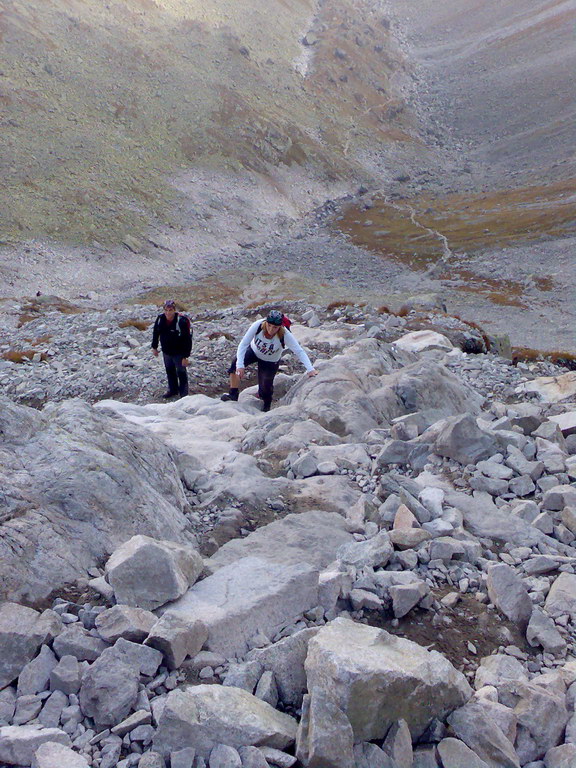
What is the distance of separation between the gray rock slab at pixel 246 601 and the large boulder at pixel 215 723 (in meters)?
0.76

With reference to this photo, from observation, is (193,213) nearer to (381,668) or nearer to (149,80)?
(149,80)

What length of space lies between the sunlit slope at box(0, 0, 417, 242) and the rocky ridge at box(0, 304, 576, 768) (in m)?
43.3

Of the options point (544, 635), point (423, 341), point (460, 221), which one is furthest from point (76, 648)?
point (460, 221)

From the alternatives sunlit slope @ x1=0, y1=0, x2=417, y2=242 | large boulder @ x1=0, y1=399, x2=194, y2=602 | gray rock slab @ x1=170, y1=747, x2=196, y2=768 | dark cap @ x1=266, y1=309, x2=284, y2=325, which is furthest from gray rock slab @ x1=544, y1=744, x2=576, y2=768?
sunlit slope @ x1=0, y1=0, x2=417, y2=242

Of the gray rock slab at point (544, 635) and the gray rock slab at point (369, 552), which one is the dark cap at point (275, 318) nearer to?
the gray rock slab at point (369, 552)

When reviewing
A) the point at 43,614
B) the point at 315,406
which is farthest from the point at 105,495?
the point at 315,406

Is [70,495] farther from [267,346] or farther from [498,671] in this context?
[267,346]

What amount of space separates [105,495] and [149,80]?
8067 centimetres

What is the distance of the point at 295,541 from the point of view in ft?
23.0

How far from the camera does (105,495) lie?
20.9 ft

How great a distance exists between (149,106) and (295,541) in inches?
2933

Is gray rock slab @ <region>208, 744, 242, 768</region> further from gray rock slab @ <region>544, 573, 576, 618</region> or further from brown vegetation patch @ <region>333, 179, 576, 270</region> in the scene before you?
brown vegetation patch @ <region>333, 179, 576, 270</region>

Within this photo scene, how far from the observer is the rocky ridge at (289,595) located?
4.12 metres

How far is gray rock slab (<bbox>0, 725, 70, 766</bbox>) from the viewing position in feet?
12.1
